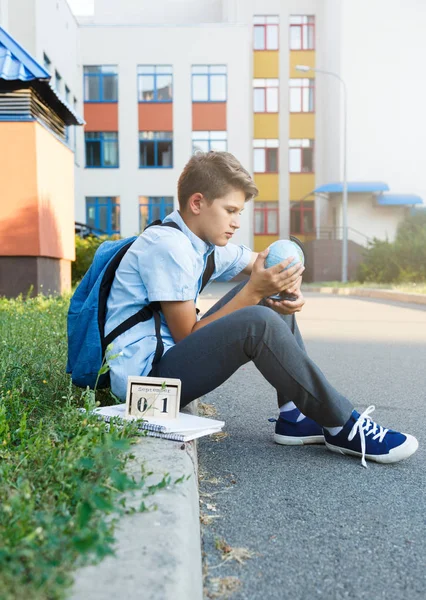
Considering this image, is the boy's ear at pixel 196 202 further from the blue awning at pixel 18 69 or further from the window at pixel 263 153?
the window at pixel 263 153

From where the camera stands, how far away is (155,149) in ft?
125

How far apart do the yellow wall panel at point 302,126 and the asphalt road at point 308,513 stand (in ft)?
121

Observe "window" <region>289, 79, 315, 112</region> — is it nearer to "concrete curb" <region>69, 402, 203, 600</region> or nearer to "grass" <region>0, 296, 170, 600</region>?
"grass" <region>0, 296, 170, 600</region>

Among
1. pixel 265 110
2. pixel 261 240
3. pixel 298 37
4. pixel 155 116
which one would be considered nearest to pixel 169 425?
pixel 155 116

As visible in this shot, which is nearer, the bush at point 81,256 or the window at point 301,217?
the bush at point 81,256

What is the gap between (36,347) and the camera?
198 inches

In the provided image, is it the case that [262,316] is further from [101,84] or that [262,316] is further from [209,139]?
[101,84]

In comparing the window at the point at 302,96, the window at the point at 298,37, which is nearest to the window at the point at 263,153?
the window at the point at 302,96

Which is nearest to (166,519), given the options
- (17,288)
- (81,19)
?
(17,288)

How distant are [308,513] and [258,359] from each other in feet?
2.31

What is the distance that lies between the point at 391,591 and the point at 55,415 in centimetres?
168

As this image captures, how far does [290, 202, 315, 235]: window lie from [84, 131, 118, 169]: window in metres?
9.76

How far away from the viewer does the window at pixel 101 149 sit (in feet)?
124

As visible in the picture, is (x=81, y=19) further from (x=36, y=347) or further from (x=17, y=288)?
(x=36, y=347)
